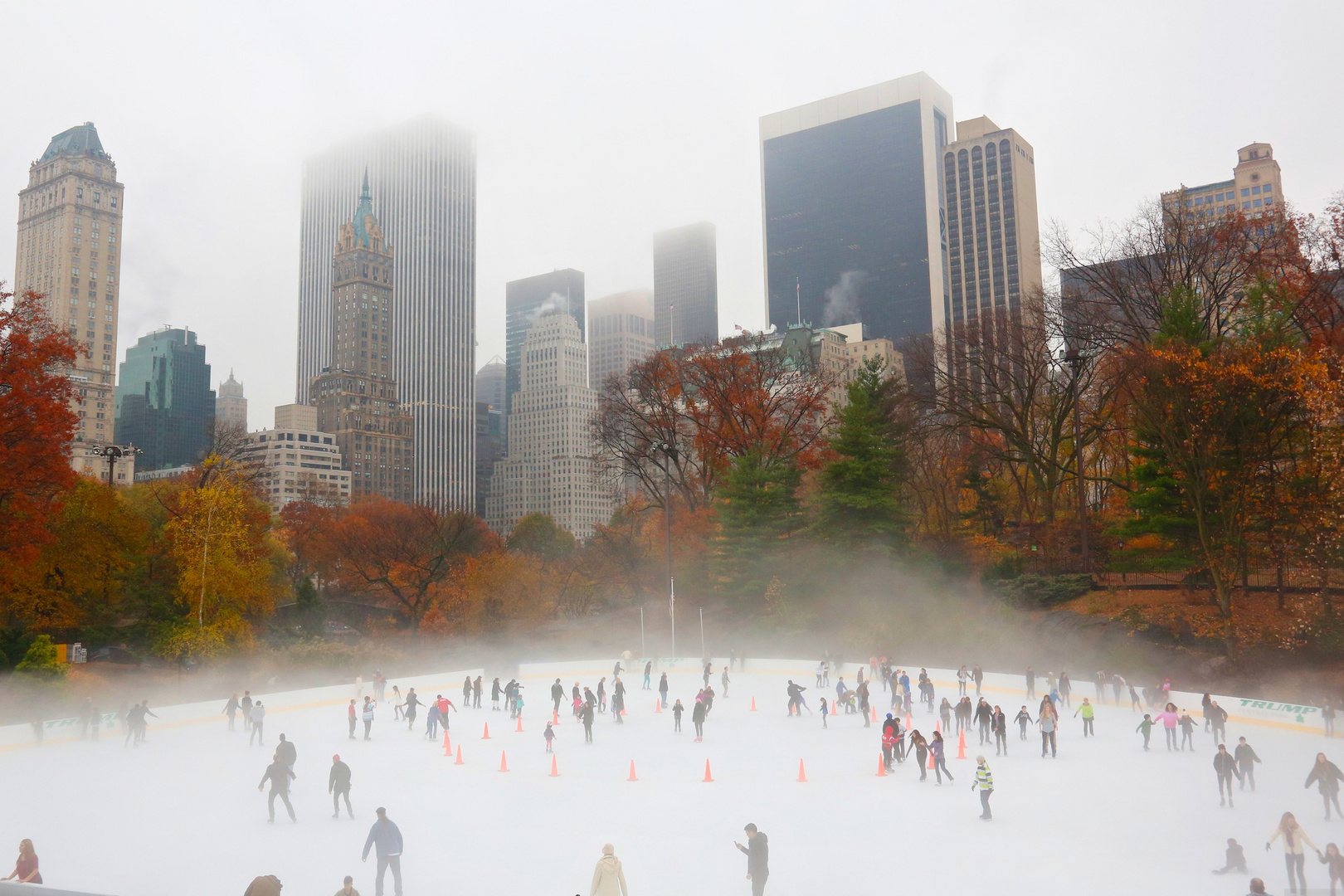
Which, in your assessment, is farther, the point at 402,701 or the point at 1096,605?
the point at 1096,605

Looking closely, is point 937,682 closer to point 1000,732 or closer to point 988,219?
point 1000,732

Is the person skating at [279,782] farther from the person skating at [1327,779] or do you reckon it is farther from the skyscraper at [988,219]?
the skyscraper at [988,219]

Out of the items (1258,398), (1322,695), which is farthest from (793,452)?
(1322,695)

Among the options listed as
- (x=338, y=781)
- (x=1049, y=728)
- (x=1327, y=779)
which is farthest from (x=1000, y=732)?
(x=338, y=781)

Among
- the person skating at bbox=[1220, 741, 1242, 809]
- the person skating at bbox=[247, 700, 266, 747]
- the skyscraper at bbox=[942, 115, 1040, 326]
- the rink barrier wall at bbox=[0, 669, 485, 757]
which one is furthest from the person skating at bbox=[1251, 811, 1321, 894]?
the skyscraper at bbox=[942, 115, 1040, 326]

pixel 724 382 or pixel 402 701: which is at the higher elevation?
pixel 724 382

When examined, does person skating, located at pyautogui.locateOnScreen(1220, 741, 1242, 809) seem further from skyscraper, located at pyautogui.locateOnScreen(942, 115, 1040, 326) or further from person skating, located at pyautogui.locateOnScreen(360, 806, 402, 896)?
skyscraper, located at pyautogui.locateOnScreen(942, 115, 1040, 326)

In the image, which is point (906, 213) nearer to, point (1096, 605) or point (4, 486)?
point (1096, 605)
